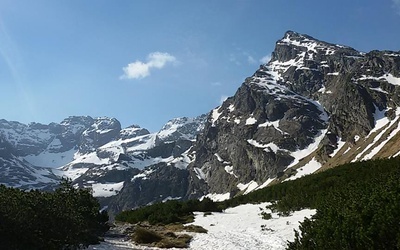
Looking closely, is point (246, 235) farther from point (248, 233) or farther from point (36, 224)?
point (36, 224)

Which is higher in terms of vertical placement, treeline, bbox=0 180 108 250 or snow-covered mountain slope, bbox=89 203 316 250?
treeline, bbox=0 180 108 250

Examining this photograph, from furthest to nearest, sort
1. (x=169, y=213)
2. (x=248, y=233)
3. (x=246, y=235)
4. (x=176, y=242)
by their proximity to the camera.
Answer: (x=169, y=213) < (x=248, y=233) < (x=246, y=235) < (x=176, y=242)

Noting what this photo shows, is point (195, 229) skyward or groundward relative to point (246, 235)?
skyward

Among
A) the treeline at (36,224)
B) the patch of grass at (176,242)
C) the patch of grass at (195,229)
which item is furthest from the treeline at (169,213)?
the treeline at (36,224)

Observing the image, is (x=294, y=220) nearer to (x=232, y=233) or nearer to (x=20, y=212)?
(x=232, y=233)

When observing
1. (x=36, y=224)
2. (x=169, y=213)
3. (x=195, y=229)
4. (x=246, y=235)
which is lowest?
(x=246, y=235)

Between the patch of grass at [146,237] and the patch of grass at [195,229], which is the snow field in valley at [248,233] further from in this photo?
the patch of grass at [146,237]

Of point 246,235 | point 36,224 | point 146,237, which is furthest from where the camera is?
point 146,237

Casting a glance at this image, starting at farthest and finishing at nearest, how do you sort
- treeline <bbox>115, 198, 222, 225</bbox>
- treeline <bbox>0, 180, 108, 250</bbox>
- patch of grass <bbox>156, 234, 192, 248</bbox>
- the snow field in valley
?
treeline <bbox>115, 198, 222, 225</bbox>, patch of grass <bbox>156, 234, 192, 248</bbox>, the snow field in valley, treeline <bbox>0, 180, 108, 250</bbox>

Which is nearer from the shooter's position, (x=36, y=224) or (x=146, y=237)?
(x=36, y=224)

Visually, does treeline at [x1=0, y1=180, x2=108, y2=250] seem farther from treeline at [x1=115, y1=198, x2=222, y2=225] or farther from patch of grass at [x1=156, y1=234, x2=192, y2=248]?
treeline at [x1=115, y1=198, x2=222, y2=225]

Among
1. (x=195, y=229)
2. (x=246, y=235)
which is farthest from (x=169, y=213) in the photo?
(x=246, y=235)

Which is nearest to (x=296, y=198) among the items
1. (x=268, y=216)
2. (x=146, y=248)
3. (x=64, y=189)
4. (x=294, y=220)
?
(x=268, y=216)

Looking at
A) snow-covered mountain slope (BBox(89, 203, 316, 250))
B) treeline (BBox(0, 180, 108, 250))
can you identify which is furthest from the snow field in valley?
treeline (BBox(0, 180, 108, 250))
